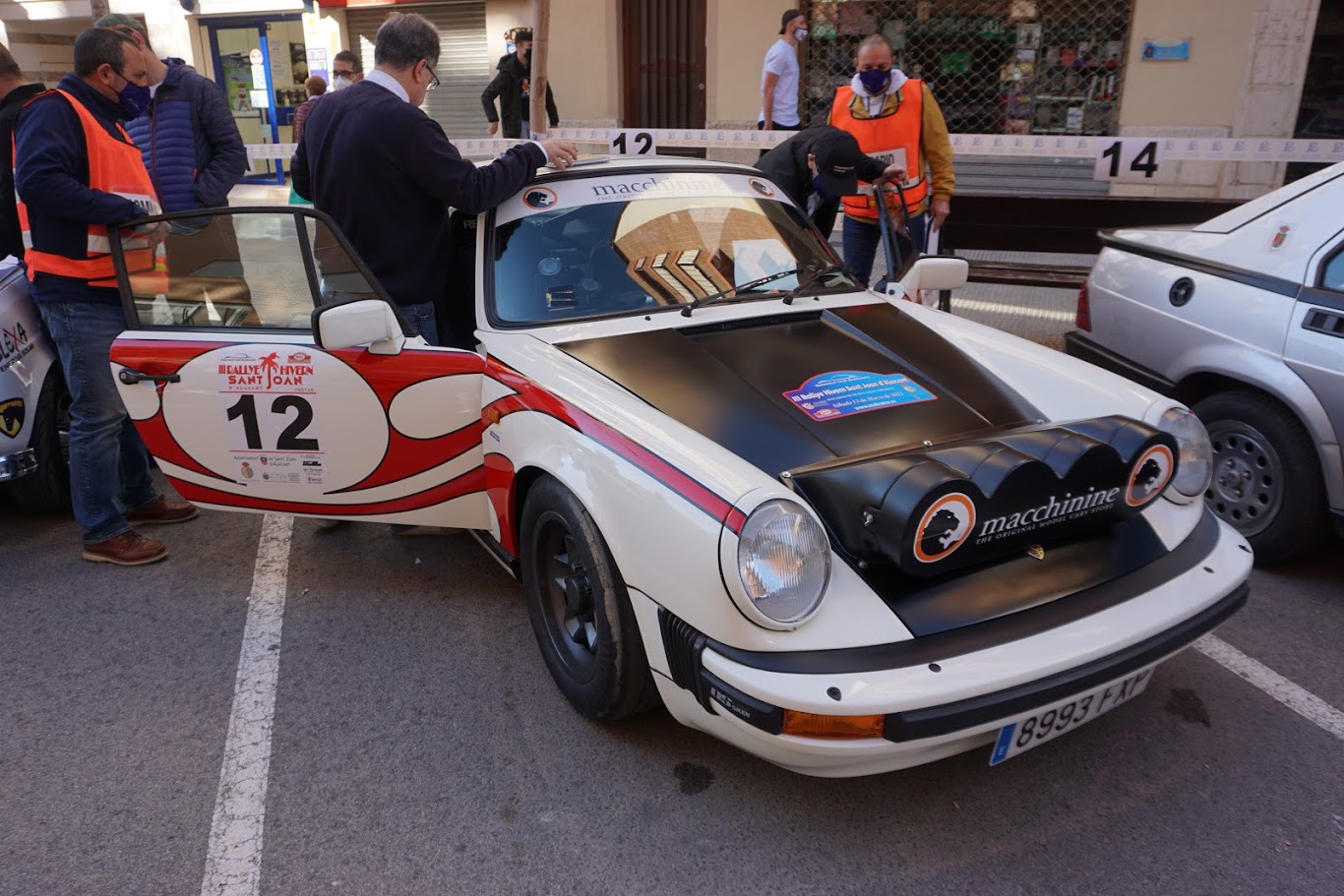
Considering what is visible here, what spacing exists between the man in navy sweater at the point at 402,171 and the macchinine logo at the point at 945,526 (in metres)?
2.04

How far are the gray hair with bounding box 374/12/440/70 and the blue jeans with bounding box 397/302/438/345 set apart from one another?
3.05 ft

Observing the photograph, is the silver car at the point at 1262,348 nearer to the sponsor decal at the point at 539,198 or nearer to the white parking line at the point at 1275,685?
the white parking line at the point at 1275,685

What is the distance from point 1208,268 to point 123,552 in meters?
4.73

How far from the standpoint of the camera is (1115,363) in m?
4.42

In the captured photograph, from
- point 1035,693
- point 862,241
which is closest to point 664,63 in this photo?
point 862,241

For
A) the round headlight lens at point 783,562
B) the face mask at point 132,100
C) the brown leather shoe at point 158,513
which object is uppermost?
the face mask at point 132,100

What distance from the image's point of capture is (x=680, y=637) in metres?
2.30

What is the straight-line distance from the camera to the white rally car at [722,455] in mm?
2162

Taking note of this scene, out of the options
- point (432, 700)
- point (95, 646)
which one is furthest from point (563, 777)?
point (95, 646)

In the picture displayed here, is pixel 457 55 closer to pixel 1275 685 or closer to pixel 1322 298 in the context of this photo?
pixel 1322 298

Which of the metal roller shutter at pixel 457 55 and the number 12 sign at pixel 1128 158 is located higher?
the metal roller shutter at pixel 457 55

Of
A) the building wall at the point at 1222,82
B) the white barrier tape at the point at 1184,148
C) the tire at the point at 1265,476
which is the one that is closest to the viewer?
the tire at the point at 1265,476

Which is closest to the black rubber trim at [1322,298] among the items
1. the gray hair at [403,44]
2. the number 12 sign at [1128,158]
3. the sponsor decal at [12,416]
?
the gray hair at [403,44]

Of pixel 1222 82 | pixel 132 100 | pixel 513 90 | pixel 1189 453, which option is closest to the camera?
pixel 1189 453
